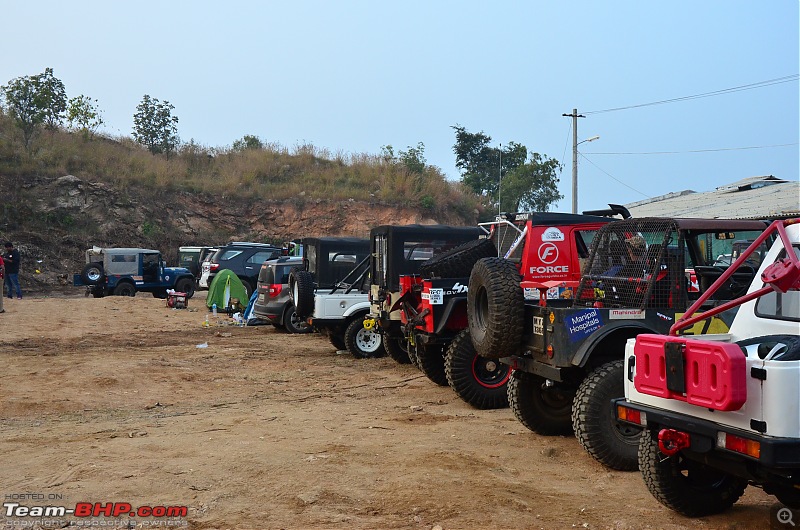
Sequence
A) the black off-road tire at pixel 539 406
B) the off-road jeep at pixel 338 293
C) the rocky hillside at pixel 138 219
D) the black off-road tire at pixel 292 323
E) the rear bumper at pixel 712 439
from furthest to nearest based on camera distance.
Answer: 1. the rocky hillside at pixel 138 219
2. the black off-road tire at pixel 292 323
3. the off-road jeep at pixel 338 293
4. the black off-road tire at pixel 539 406
5. the rear bumper at pixel 712 439

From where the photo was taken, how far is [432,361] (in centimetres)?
1047

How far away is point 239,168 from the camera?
47594 mm

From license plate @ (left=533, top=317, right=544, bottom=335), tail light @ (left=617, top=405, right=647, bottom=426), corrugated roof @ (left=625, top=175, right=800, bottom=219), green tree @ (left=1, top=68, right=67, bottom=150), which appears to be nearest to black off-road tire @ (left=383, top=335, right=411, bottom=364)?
license plate @ (left=533, top=317, right=544, bottom=335)

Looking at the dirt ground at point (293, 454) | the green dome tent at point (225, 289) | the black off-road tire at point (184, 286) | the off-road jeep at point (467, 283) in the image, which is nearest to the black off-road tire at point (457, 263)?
the off-road jeep at point (467, 283)

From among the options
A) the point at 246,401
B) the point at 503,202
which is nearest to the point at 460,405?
the point at 246,401

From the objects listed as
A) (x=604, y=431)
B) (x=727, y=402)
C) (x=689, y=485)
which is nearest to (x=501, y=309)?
(x=604, y=431)

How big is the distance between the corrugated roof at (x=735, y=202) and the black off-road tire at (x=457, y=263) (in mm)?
17476

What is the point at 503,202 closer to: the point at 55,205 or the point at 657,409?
the point at 55,205

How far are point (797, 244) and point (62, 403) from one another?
314 inches

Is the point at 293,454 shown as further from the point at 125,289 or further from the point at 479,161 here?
the point at 479,161

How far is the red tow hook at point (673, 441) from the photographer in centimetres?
450

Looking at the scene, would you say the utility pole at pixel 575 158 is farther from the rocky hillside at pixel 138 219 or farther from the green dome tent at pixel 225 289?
the rocky hillside at pixel 138 219

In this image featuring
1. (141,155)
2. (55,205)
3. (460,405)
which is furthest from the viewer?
(141,155)

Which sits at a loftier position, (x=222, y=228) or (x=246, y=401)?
(x=222, y=228)
